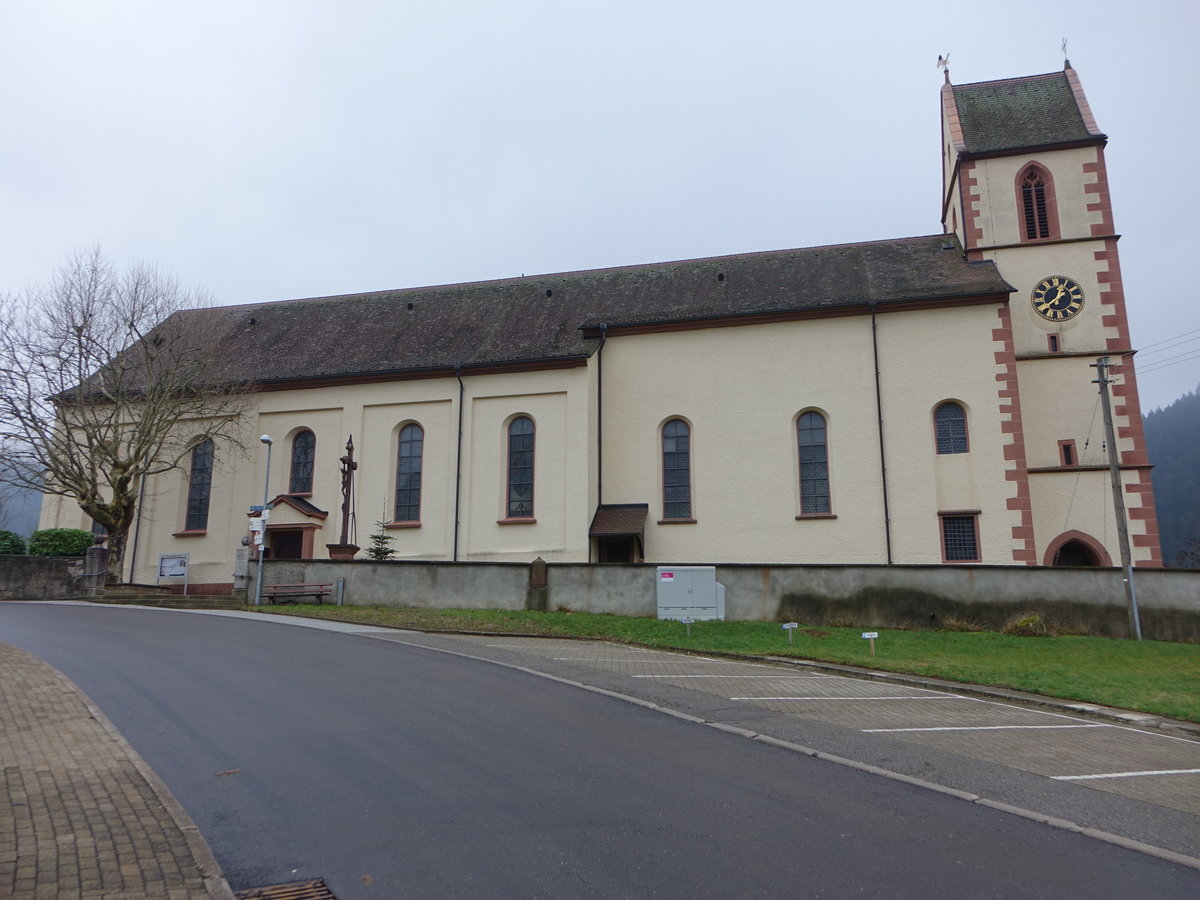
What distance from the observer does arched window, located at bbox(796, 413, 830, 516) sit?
2566cm

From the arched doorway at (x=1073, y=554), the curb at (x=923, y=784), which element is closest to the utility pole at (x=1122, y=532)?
the arched doorway at (x=1073, y=554)

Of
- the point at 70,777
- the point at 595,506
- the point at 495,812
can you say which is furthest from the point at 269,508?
the point at 495,812

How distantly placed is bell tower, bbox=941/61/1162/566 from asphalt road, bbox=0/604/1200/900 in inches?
754

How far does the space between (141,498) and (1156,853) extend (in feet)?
103

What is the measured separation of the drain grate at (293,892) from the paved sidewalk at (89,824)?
0.13m

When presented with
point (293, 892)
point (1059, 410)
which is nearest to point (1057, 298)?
point (1059, 410)

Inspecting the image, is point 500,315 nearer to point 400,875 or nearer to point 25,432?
point 25,432

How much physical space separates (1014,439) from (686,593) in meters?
11.6

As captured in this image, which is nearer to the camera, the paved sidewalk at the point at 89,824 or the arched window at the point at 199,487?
the paved sidewalk at the point at 89,824

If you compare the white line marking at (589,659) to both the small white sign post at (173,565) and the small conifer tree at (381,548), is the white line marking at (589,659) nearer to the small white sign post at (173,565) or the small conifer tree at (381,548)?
the small conifer tree at (381,548)

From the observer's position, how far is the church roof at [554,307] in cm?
2712

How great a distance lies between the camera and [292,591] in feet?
75.7

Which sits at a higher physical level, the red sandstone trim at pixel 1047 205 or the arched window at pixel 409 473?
the red sandstone trim at pixel 1047 205

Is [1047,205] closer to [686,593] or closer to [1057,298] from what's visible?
[1057,298]
